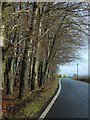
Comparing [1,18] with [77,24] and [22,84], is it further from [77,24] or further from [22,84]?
[77,24]

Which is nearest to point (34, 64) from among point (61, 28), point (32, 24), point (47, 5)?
point (61, 28)

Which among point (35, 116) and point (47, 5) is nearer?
point (35, 116)

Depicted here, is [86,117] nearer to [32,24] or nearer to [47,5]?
[32,24]

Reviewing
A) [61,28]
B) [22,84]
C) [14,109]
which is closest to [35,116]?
[14,109]

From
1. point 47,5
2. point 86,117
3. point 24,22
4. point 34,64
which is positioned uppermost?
point 47,5

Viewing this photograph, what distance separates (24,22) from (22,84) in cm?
638

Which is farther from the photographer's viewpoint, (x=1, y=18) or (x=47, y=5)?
(x=47, y=5)

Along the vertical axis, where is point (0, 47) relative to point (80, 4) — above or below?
below

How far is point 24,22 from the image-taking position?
1912cm

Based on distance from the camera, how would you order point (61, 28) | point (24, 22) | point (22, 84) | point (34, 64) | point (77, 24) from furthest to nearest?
point (61, 28), point (34, 64), point (77, 24), point (22, 84), point (24, 22)

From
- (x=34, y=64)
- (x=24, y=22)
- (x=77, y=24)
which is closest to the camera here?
(x=24, y=22)

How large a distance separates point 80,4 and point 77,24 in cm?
378

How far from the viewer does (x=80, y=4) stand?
24.6 metres

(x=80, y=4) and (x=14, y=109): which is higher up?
(x=80, y=4)
